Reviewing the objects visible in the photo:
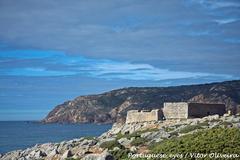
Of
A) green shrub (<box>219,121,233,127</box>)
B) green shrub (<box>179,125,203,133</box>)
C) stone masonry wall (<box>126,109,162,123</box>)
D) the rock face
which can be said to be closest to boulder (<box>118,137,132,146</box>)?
green shrub (<box>179,125,203,133</box>)


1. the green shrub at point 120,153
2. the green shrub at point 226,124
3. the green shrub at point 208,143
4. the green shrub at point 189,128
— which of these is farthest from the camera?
the green shrub at point 189,128

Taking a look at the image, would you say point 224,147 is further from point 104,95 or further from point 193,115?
point 104,95

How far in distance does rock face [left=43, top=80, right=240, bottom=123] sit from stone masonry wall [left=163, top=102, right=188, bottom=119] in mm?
80469

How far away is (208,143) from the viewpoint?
1061 inches

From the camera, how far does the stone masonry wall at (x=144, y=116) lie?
156 feet

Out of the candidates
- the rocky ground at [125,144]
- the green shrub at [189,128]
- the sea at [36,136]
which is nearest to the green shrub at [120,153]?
the rocky ground at [125,144]

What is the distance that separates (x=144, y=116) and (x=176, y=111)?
4.62 m

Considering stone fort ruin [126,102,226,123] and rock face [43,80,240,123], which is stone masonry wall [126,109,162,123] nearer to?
stone fort ruin [126,102,226,123]

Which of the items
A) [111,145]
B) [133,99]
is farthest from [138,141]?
[133,99]

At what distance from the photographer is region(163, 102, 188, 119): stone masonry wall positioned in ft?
148

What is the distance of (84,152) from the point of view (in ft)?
112

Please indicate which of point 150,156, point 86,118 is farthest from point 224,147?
point 86,118

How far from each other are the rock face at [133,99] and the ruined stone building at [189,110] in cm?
7924

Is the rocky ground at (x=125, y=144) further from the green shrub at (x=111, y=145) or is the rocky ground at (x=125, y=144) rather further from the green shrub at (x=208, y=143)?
the green shrub at (x=208, y=143)
